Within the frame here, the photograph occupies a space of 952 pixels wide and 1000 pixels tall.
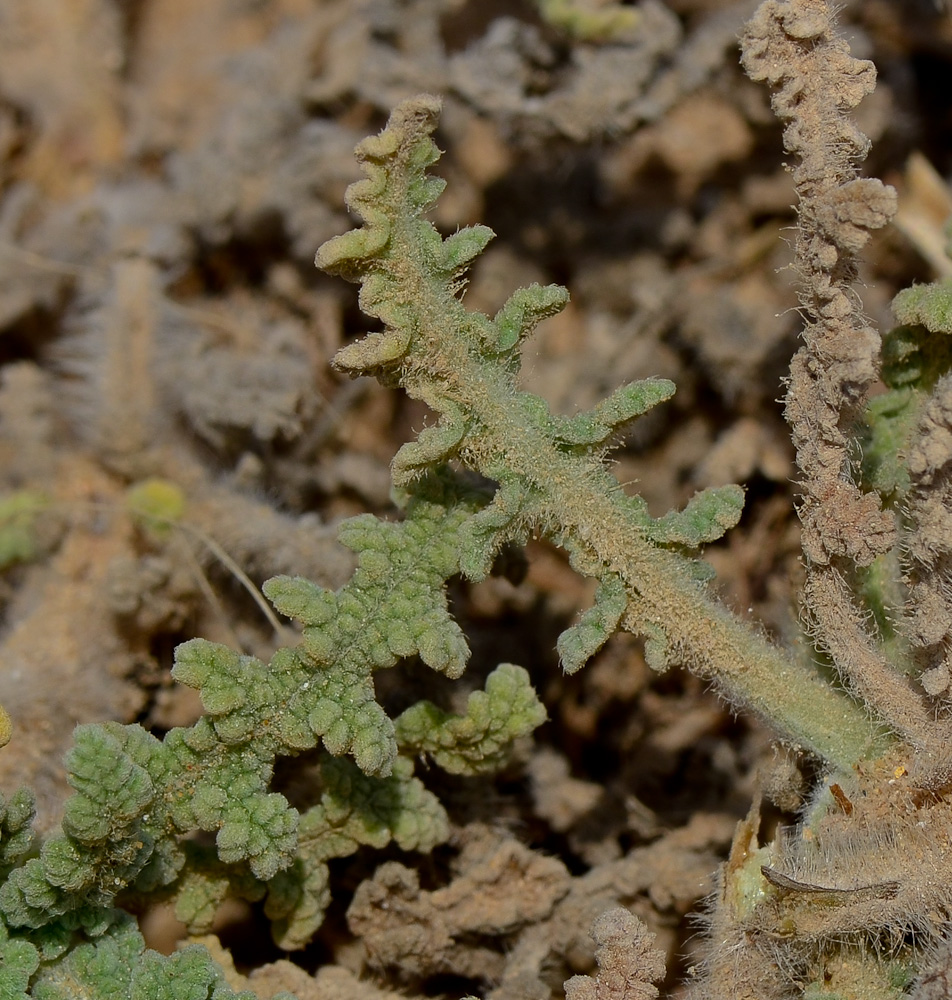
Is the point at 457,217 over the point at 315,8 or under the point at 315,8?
under

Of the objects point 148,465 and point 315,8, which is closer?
point 148,465

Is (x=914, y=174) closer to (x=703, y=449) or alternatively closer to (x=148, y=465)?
(x=703, y=449)

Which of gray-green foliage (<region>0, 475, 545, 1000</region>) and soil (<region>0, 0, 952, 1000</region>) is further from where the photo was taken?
soil (<region>0, 0, 952, 1000</region>)

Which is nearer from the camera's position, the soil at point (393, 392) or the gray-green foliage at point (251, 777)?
the gray-green foliage at point (251, 777)

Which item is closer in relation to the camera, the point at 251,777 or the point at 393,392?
the point at 251,777

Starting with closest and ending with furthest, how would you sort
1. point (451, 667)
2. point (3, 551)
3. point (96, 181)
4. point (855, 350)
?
point (855, 350) < point (451, 667) < point (3, 551) < point (96, 181)

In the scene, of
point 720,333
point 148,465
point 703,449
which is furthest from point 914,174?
point 148,465

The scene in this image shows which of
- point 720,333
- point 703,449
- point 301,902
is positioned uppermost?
point 720,333

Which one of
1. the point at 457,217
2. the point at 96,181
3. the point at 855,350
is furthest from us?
the point at 96,181
